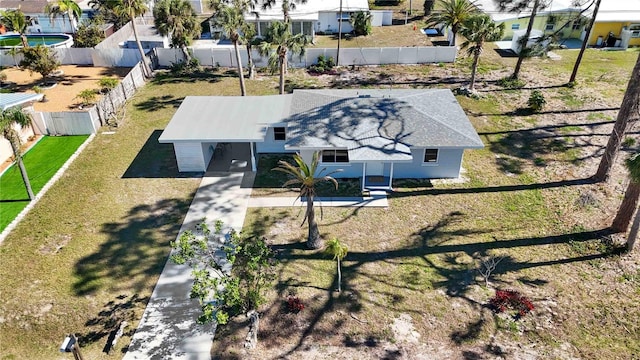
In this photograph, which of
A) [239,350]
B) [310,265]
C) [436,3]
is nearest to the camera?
[239,350]

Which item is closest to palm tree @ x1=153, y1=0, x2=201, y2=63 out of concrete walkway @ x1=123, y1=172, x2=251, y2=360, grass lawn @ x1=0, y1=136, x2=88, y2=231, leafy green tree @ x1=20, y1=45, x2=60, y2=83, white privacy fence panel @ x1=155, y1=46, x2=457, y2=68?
white privacy fence panel @ x1=155, y1=46, x2=457, y2=68

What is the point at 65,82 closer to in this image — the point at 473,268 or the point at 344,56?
the point at 344,56

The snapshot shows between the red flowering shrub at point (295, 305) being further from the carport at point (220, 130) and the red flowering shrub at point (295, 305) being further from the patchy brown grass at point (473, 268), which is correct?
the carport at point (220, 130)

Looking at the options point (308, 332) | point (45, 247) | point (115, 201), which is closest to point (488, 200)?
point (308, 332)

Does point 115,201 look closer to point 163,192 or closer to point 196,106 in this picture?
point 163,192

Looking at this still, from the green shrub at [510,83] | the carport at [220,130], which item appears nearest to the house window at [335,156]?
the carport at [220,130]
